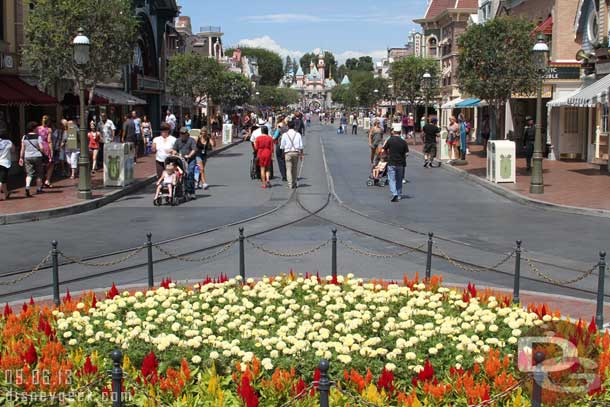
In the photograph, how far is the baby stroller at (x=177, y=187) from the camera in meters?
19.0

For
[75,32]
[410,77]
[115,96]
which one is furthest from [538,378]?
[410,77]

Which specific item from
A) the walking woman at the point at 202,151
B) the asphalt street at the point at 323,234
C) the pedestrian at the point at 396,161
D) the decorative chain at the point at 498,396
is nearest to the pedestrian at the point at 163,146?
the asphalt street at the point at 323,234

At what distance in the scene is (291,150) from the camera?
21734mm

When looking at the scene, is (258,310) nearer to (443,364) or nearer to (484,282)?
(443,364)

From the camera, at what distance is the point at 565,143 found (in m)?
32.8

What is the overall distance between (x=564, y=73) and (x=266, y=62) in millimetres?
124320

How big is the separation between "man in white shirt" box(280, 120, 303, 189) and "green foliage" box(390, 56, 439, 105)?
28.7m

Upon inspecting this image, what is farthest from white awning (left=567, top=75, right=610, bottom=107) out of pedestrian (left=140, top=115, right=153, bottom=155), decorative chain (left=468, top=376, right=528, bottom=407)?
decorative chain (left=468, top=376, right=528, bottom=407)

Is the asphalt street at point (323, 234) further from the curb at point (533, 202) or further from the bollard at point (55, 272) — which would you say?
the bollard at point (55, 272)

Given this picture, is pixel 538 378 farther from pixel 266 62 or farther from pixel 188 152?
pixel 266 62

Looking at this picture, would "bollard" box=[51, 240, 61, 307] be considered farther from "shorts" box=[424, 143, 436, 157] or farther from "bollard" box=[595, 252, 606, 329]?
"shorts" box=[424, 143, 436, 157]

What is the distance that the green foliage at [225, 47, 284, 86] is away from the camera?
505 feet

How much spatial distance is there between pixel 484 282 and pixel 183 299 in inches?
169

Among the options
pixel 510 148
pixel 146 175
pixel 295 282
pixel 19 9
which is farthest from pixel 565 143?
pixel 295 282
